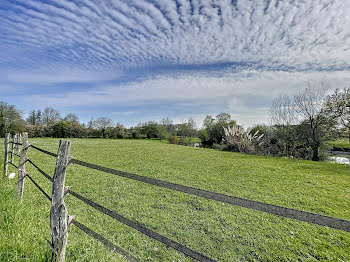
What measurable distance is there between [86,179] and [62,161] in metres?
4.54

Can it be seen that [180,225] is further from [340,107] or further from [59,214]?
[340,107]

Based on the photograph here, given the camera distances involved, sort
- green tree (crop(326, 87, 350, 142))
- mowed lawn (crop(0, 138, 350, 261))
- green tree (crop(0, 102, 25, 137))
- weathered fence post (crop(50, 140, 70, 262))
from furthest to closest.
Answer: green tree (crop(0, 102, 25, 137))
green tree (crop(326, 87, 350, 142))
mowed lawn (crop(0, 138, 350, 261))
weathered fence post (crop(50, 140, 70, 262))

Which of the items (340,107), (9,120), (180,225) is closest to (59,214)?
(180,225)

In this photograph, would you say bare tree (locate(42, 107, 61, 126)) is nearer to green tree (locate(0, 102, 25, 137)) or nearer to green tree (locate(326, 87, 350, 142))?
green tree (locate(0, 102, 25, 137))

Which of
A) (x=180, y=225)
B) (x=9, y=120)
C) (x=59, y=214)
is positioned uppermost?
(x=9, y=120)

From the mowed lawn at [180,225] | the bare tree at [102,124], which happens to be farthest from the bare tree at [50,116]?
the mowed lawn at [180,225]

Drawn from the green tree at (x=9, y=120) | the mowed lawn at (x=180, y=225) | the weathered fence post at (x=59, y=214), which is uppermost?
the green tree at (x=9, y=120)

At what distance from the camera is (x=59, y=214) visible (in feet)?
5.98

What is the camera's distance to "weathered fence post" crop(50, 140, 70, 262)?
1.79 meters

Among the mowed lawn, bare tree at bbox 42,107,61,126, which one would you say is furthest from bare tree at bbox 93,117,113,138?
the mowed lawn

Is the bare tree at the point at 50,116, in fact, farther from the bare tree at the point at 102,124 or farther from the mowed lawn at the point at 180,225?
the mowed lawn at the point at 180,225

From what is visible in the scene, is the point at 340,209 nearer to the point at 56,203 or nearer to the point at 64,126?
the point at 56,203

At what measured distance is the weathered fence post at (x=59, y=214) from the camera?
1.79 meters

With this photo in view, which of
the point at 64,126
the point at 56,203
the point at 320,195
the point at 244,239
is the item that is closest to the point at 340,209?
the point at 320,195
